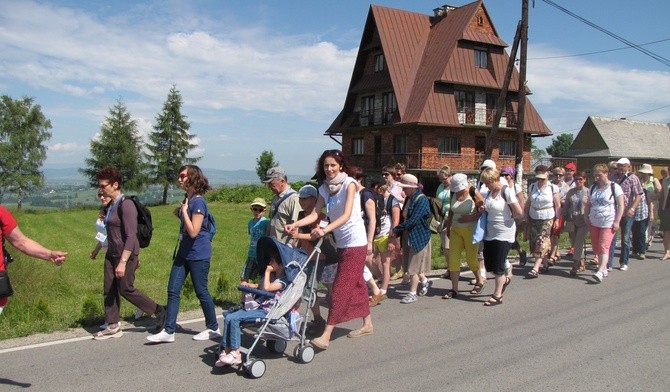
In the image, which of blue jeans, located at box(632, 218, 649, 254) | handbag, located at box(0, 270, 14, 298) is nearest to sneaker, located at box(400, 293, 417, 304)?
handbag, located at box(0, 270, 14, 298)

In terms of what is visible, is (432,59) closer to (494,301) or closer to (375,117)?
(375,117)

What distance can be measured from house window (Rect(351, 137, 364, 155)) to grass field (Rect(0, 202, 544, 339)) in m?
20.2

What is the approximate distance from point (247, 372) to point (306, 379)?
50cm

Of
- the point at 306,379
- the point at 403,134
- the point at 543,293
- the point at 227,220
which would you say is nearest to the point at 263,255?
the point at 306,379

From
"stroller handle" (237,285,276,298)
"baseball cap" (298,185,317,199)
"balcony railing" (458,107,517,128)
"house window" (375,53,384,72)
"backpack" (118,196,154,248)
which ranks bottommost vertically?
"stroller handle" (237,285,276,298)

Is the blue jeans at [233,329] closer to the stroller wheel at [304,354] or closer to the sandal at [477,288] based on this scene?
the stroller wheel at [304,354]

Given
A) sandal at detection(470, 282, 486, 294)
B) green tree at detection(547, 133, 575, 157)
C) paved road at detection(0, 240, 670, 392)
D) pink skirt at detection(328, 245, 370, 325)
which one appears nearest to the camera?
paved road at detection(0, 240, 670, 392)

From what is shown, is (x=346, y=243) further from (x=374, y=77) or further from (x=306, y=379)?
(x=374, y=77)

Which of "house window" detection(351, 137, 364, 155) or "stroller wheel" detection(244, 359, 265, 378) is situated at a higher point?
"house window" detection(351, 137, 364, 155)

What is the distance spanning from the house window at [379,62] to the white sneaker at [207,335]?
33.5 m

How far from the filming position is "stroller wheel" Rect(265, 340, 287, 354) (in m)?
5.41

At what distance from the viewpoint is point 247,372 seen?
188 inches

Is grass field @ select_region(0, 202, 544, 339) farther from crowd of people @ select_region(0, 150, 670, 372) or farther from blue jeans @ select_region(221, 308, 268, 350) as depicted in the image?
blue jeans @ select_region(221, 308, 268, 350)

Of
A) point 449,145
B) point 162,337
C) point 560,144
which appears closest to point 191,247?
point 162,337
